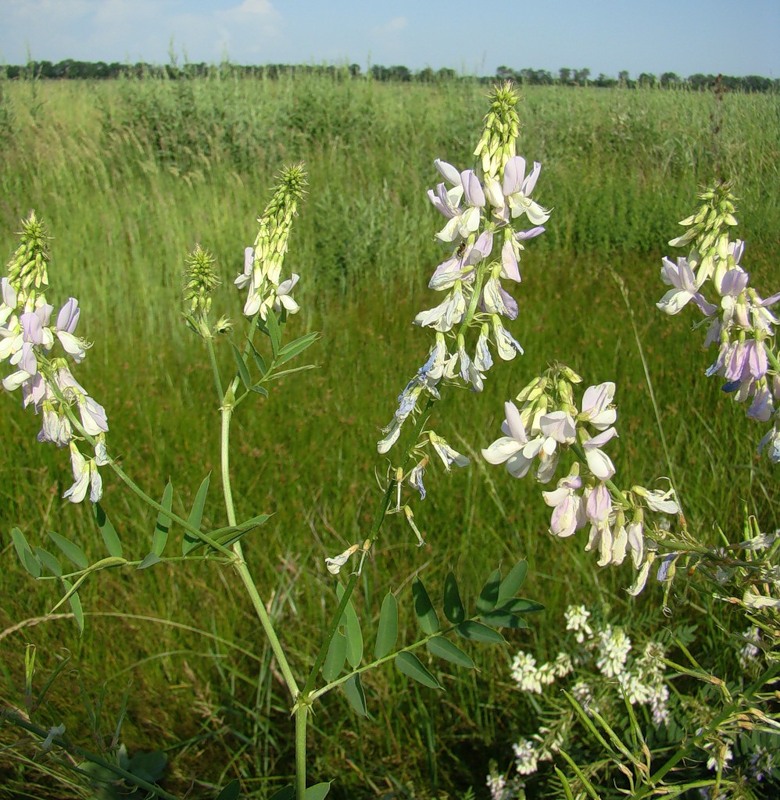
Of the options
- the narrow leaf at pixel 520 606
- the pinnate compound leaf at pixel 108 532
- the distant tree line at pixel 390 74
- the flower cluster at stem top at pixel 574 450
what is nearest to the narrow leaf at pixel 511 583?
the narrow leaf at pixel 520 606

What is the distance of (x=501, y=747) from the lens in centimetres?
169

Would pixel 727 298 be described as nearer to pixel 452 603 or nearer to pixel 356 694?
pixel 452 603

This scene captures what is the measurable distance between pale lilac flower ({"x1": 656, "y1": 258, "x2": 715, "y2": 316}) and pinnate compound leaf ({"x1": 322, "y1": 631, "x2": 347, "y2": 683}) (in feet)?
1.88

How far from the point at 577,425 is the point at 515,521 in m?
1.59

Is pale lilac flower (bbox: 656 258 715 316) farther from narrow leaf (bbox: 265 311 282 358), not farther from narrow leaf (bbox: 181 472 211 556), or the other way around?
narrow leaf (bbox: 181 472 211 556)

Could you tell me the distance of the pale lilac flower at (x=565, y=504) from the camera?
72 cm

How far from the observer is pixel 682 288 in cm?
92

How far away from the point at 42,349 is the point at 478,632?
684mm

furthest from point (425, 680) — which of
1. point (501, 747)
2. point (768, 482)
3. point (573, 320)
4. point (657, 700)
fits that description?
point (573, 320)

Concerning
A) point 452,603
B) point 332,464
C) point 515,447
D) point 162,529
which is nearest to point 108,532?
point 162,529

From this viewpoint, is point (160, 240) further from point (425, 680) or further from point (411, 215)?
point (425, 680)

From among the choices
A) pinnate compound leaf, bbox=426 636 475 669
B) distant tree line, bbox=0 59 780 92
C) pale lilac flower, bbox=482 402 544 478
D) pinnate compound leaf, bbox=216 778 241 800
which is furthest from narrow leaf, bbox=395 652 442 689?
distant tree line, bbox=0 59 780 92

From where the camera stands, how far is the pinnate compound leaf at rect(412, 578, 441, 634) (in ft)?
3.31

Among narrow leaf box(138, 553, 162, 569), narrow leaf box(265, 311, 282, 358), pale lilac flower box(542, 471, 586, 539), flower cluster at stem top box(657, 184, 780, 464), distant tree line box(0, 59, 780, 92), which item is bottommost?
narrow leaf box(138, 553, 162, 569)
